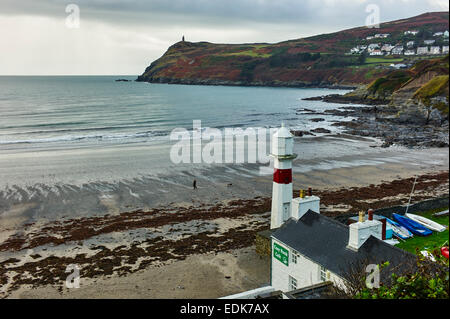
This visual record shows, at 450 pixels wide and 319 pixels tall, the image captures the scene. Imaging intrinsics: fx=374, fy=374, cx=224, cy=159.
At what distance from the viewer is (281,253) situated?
575 inches

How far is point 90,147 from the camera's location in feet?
148

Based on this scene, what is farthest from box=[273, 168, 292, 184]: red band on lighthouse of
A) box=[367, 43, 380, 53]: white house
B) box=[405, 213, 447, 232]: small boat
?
box=[367, 43, 380, 53]: white house

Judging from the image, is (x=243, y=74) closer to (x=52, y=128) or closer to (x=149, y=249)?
(x=52, y=128)

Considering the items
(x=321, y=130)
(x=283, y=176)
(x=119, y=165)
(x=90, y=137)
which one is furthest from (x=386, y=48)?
(x=283, y=176)

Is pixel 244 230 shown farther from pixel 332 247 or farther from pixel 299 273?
pixel 332 247

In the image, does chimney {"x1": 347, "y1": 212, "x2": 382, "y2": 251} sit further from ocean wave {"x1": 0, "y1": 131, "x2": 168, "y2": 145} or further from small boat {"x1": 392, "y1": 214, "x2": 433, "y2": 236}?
ocean wave {"x1": 0, "y1": 131, "x2": 168, "y2": 145}

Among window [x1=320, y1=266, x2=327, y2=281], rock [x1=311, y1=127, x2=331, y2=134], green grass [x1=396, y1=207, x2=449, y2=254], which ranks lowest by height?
green grass [x1=396, y1=207, x2=449, y2=254]

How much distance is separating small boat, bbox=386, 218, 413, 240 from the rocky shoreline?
2550 cm

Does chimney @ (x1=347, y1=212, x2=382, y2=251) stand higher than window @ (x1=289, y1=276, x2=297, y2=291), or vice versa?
chimney @ (x1=347, y1=212, x2=382, y2=251)

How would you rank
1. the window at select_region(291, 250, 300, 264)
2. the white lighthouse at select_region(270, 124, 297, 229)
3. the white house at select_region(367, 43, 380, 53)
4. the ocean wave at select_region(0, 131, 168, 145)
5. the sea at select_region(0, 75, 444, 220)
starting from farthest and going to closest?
the white house at select_region(367, 43, 380, 53) → the ocean wave at select_region(0, 131, 168, 145) → the sea at select_region(0, 75, 444, 220) → the white lighthouse at select_region(270, 124, 297, 229) → the window at select_region(291, 250, 300, 264)

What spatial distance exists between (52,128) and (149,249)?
47.0m

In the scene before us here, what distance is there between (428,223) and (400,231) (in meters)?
1.90

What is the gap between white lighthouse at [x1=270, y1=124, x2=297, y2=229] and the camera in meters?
16.6

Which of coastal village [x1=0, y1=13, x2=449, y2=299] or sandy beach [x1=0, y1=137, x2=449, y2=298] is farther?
sandy beach [x1=0, y1=137, x2=449, y2=298]
